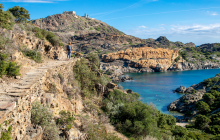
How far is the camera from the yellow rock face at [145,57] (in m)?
72.1

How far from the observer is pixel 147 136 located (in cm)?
877

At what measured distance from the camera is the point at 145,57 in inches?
2916

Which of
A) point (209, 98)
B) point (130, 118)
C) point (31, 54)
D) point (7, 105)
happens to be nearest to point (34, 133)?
point (7, 105)

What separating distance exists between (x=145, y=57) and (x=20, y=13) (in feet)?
215

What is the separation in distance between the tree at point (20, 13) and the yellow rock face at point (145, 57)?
191 ft

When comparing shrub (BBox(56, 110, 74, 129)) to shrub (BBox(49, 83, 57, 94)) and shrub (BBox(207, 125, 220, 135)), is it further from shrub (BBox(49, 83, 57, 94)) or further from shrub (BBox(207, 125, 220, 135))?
Result: shrub (BBox(207, 125, 220, 135))

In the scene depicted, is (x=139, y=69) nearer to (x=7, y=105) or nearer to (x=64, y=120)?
(x=64, y=120)

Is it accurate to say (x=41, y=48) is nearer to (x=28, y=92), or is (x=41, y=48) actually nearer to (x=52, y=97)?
(x=52, y=97)

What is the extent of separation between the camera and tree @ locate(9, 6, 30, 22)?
12316 mm

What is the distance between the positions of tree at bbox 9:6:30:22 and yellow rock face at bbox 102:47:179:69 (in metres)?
58.3

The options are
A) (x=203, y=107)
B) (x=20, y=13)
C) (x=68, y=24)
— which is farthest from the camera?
(x=68, y=24)

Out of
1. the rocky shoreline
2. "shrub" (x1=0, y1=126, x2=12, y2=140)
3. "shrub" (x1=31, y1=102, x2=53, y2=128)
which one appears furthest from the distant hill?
"shrub" (x1=0, y1=126, x2=12, y2=140)

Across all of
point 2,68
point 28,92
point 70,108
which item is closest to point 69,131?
point 28,92

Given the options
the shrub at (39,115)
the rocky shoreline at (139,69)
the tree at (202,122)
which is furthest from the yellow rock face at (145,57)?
the shrub at (39,115)
